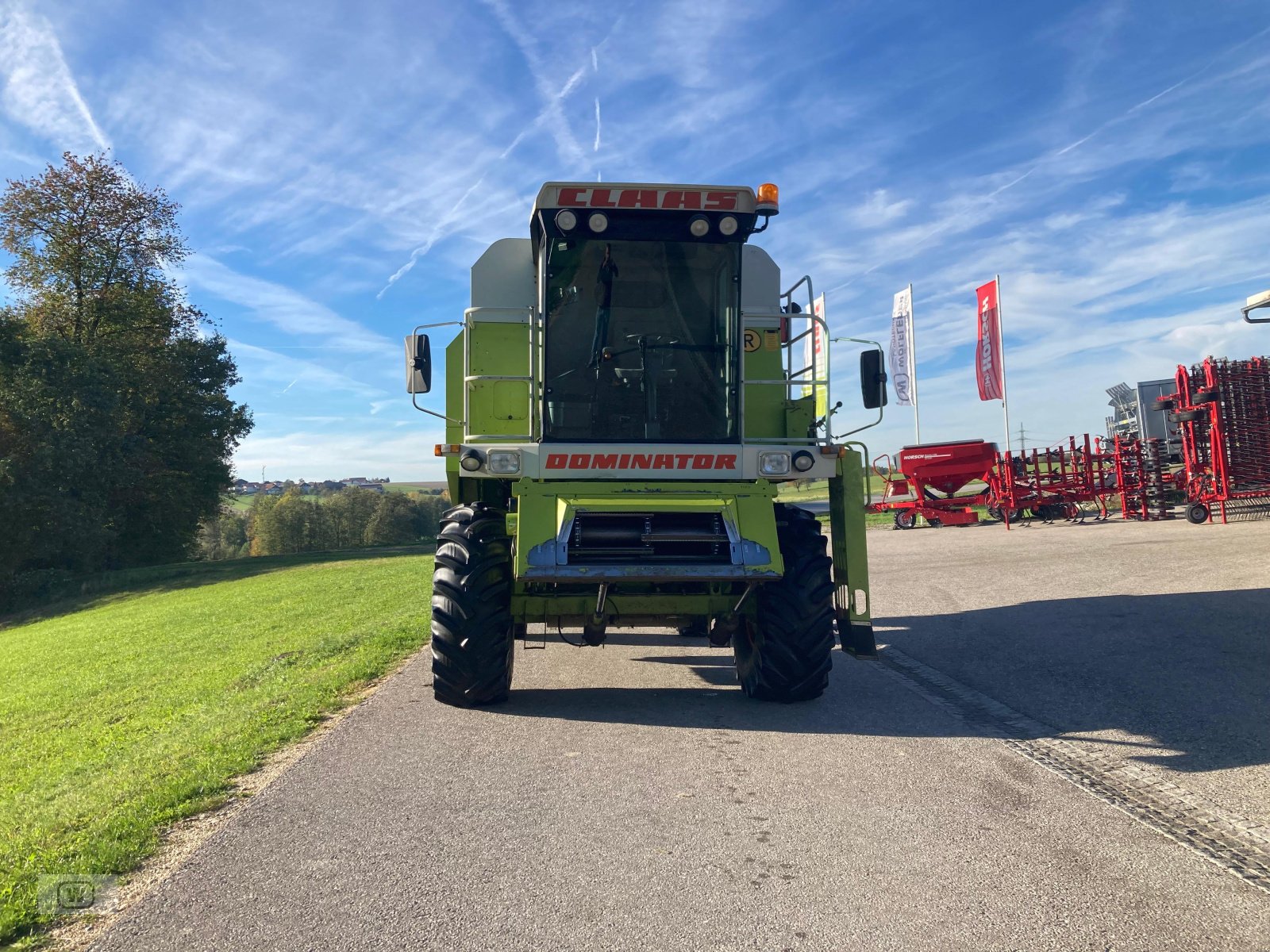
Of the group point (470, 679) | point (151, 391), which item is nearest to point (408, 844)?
point (470, 679)

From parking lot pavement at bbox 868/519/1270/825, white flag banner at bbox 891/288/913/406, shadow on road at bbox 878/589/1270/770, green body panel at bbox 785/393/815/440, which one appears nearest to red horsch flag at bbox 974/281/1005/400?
white flag banner at bbox 891/288/913/406

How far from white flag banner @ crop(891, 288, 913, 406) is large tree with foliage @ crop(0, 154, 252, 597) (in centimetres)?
2894

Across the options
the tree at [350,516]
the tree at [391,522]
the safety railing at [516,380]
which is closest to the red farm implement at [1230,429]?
the safety railing at [516,380]

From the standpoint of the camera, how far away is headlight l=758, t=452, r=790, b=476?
20.6 feet

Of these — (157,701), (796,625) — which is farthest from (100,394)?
(796,625)

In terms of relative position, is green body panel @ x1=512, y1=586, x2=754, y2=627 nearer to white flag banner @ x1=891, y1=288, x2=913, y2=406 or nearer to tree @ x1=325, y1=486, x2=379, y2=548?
white flag banner @ x1=891, y1=288, x2=913, y2=406

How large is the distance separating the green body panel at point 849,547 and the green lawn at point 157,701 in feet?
13.4

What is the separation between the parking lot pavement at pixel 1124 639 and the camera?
489cm

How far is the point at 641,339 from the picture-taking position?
6.58 m

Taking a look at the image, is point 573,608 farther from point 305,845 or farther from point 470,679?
point 305,845

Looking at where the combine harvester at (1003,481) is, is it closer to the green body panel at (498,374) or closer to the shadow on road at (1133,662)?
the shadow on road at (1133,662)

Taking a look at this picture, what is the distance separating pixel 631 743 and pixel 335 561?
27.3 m

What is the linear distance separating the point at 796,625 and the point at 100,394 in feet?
107

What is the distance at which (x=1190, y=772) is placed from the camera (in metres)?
4.36
